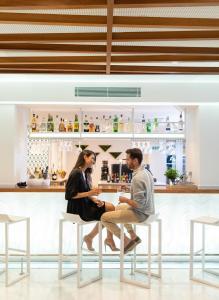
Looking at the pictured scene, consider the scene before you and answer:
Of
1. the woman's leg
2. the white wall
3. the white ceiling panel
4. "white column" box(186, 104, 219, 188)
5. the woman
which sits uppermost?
the white ceiling panel

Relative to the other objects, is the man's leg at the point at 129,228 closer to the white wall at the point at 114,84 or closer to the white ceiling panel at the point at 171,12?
the white wall at the point at 114,84

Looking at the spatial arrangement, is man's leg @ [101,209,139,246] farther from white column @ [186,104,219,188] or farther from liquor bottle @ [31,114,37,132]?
liquor bottle @ [31,114,37,132]

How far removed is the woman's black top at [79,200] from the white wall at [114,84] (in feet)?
5.90

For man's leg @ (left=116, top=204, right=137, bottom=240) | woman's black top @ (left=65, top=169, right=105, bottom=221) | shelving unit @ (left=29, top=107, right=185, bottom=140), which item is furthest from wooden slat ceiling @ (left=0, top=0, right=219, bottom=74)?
shelving unit @ (left=29, top=107, right=185, bottom=140)

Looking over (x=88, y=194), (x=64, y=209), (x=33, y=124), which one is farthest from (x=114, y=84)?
(x=88, y=194)

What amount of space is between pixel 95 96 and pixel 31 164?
1924mm

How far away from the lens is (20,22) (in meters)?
2.90

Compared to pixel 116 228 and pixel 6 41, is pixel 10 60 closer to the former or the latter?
pixel 6 41

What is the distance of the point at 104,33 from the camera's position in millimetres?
3342

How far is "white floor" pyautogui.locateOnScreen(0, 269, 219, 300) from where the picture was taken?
3795mm

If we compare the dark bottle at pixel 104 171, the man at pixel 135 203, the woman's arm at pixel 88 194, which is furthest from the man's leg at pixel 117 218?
the dark bottle at pixel 104 171

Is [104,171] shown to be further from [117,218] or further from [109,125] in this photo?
[117,218]

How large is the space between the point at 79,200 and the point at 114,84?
2.17m

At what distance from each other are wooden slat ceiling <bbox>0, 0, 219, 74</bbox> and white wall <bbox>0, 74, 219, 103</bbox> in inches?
41.5
